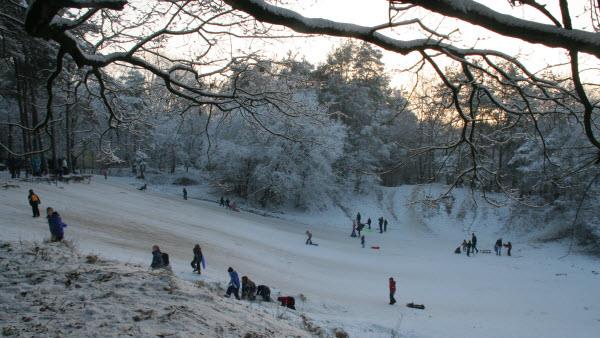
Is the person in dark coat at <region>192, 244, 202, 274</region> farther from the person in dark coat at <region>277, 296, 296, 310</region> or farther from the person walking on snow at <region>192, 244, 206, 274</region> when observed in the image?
the person in dark coat at <region>277, 296, 296, 310</region>

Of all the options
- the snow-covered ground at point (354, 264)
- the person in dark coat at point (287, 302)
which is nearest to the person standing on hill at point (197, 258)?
the snow-covered ground at point (354, 264)

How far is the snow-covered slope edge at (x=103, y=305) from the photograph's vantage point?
4602 mm

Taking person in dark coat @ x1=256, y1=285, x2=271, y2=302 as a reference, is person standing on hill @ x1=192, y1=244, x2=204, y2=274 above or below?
above

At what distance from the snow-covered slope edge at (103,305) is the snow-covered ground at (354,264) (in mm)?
3069

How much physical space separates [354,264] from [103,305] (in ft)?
52.8

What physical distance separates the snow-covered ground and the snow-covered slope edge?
10.1 feet

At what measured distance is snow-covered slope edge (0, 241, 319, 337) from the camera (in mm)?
4602

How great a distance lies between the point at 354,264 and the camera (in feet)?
66.4

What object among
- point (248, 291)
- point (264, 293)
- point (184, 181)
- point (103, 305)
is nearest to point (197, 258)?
point (248, 291)

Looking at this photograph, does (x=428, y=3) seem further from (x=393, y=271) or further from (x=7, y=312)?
(x=393, y=271)

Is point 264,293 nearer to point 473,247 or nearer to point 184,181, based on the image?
point 473,247

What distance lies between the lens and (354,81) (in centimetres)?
4306

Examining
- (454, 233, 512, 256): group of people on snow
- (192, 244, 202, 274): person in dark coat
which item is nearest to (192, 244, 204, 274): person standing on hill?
(192, 244, 202, 274): person in dark coat

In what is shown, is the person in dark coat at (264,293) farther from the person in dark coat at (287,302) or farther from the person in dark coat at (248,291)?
the person in dark coat at (287,302)
